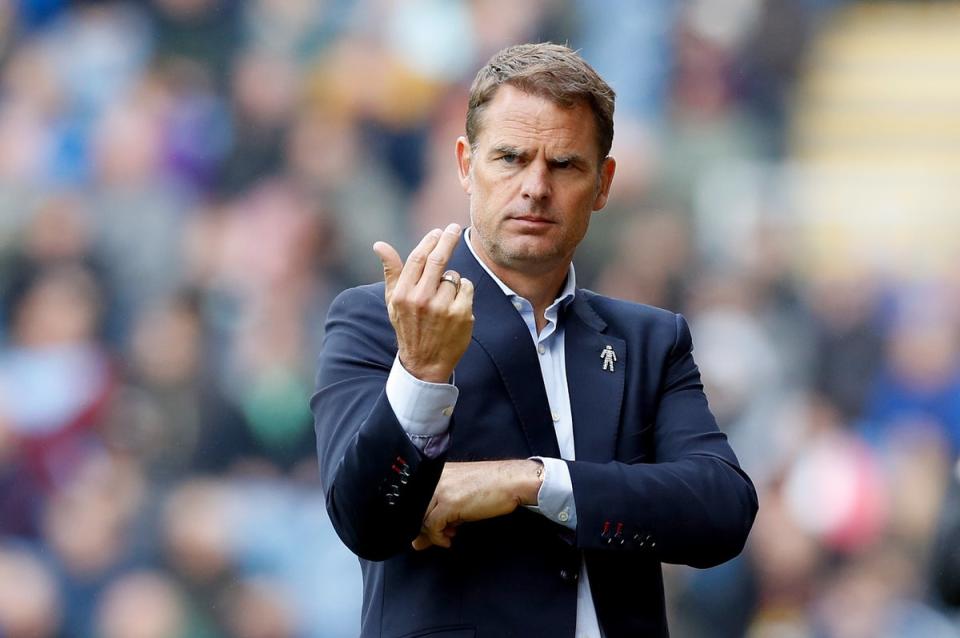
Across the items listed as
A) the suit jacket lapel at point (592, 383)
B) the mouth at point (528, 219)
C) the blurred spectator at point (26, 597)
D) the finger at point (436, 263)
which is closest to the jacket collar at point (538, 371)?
the suit jacket lapel at point (592, 383)

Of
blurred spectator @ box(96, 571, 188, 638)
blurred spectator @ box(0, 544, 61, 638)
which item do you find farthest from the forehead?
blurred spectator @ box(0, 544, 61, 638)

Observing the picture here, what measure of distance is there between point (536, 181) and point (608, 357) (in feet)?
1.10

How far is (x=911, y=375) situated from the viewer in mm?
6199

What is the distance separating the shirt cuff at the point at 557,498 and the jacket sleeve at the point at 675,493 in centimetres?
1

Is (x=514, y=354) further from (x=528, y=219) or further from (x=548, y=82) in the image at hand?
(x=548, y=82)

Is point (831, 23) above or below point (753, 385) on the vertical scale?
above

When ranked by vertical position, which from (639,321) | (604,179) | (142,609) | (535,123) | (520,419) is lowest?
(142,609)

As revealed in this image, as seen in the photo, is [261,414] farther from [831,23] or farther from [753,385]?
[831,23]

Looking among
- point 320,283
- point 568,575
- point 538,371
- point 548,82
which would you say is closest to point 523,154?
point 548,82

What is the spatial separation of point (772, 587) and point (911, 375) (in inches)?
41.5

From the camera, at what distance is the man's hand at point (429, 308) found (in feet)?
7.08

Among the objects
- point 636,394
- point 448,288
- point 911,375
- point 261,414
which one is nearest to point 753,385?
point 911,375

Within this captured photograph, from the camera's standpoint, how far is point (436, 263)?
2.17 m

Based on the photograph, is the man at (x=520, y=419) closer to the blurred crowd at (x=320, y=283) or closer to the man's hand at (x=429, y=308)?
the man's hand at (x=429, y=308)
